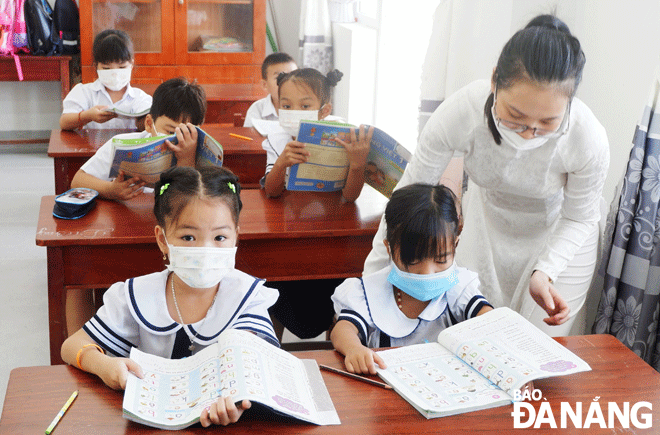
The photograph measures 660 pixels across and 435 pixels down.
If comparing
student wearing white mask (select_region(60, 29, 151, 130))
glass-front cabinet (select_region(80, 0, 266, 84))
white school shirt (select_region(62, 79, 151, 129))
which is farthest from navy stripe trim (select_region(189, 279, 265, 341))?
glass-front cabinet (select_region(80, 0, 266, 84))

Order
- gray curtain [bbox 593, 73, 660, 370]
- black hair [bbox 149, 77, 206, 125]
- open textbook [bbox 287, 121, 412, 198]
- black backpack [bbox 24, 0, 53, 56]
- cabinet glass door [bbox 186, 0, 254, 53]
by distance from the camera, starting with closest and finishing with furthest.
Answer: gray curtain [bbox 593, 73, 660, 370] < open textbook [bbox 287, 121, 412, 198] < black hair [bbox 149, 77, 206, 125] < black backpack [bbox 24, 0, 53, 56] < cabinet glass door [bbox 186, 0, 254, 53]

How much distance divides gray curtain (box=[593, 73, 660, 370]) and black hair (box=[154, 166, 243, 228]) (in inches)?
41.8

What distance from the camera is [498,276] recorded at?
178 centimetres

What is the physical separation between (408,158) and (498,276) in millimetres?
435

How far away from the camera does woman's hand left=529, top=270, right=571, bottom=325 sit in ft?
4.67

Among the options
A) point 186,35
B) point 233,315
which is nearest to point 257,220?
point 233,315

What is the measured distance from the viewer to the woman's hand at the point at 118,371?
3.54 ft

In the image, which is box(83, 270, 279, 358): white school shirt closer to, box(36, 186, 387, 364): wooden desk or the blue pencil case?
box(36, 186, 387, 364): wooden desk

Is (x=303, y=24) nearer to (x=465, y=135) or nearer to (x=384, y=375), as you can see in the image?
(x=465, y=135)

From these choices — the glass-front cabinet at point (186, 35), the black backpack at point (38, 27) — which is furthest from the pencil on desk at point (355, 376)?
the black backpack at point (38, 27)

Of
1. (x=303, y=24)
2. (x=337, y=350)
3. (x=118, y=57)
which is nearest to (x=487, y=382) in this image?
(x=337, y=350)

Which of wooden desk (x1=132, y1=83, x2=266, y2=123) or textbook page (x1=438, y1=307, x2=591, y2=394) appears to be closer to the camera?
textbook page (x1=438, y1=307, x2=591, y2=394)

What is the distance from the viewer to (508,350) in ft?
3.90

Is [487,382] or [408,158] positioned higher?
[408,158]
